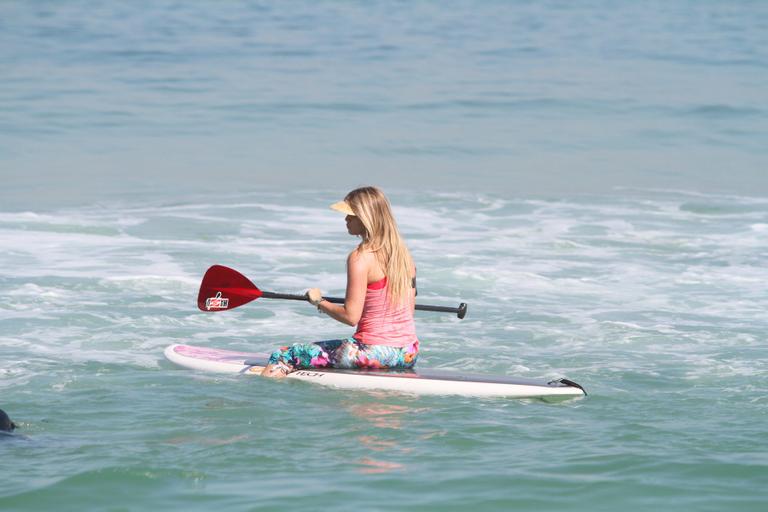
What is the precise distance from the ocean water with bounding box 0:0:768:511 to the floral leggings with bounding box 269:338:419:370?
18 centimetres

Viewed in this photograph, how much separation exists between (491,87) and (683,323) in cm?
1665

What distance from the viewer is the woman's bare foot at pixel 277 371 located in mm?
7055

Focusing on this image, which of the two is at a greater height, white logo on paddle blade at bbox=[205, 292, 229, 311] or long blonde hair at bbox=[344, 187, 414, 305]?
long blonde hair at bbox=[344, 187, 414, 305]

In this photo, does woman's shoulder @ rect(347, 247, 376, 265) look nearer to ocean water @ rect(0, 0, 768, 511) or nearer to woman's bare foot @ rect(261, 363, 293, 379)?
ocean water @ rect(0, 0, 768, 511)

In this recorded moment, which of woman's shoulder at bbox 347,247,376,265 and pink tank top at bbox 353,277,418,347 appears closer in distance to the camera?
woman's shoulder at bbox 347,247,376,265

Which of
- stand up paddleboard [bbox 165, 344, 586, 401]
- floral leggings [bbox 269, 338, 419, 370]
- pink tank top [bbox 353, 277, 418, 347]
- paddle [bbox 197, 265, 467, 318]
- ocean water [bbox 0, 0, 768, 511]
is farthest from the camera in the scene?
paddle [bbox 197, 265, 467, 318]

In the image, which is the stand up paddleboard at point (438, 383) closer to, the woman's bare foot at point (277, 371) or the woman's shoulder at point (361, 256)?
the woman's bare foot at point (277, 371)

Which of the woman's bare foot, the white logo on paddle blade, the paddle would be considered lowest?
the woman's bare foot

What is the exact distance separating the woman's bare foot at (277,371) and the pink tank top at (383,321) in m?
0.44

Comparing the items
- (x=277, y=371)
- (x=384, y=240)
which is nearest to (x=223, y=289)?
(x=277, y=371)

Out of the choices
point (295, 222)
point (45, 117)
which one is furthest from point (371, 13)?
point (295, 222)

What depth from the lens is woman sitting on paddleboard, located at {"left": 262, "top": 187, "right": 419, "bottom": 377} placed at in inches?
260

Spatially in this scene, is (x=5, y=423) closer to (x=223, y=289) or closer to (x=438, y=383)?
(x=223, y=289)

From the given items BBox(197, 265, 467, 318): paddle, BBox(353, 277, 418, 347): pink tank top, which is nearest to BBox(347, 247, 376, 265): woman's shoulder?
BBox(353, 277, 418, 347): pink tank top
